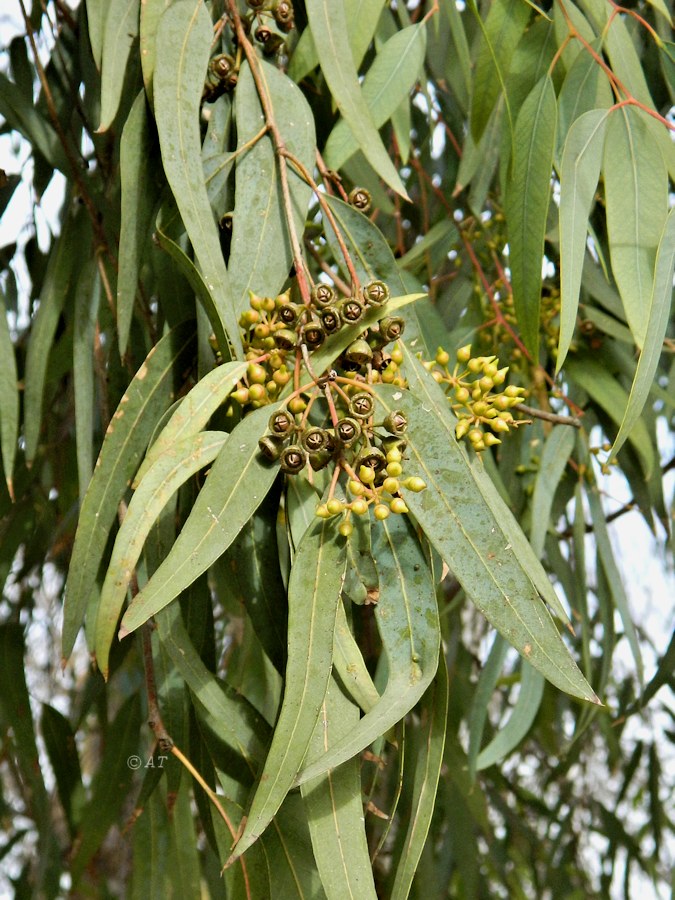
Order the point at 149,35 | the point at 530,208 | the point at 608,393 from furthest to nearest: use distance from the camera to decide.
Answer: the point at 608,393
the point at 530,208
the point at 149,35

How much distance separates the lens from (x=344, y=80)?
943 millimetres

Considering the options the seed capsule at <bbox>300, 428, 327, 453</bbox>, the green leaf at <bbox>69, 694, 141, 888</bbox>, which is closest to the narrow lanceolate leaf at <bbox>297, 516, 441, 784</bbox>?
the seed capsule at <bbox>300, 428, 327, 453</bbox>

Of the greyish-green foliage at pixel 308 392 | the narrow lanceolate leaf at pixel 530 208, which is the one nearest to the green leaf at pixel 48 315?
the greyish-green foliage at pixel 308 392

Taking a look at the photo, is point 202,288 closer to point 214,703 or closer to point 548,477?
point 214,703

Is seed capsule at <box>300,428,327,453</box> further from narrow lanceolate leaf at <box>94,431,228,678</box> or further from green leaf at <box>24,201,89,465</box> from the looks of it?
green leaf at <box>24,201,89,465</box>

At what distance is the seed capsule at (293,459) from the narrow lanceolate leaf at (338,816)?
Result: 0.16m

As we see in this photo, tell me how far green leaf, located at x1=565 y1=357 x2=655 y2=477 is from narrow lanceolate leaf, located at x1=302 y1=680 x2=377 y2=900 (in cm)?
75

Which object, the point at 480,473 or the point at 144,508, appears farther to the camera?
the point at 480,473

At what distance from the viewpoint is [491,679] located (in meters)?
1.30

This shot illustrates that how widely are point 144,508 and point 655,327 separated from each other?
411mm

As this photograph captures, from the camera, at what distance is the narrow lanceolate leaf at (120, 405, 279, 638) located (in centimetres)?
64

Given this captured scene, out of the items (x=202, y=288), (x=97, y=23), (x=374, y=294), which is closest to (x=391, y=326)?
(x=374, y=294)

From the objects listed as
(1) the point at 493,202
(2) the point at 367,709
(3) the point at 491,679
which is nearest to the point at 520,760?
(3) the point at 491,679

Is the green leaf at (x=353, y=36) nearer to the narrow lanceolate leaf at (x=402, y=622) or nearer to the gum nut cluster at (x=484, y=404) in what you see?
the gum nut cluster at (x=484, y=404)
